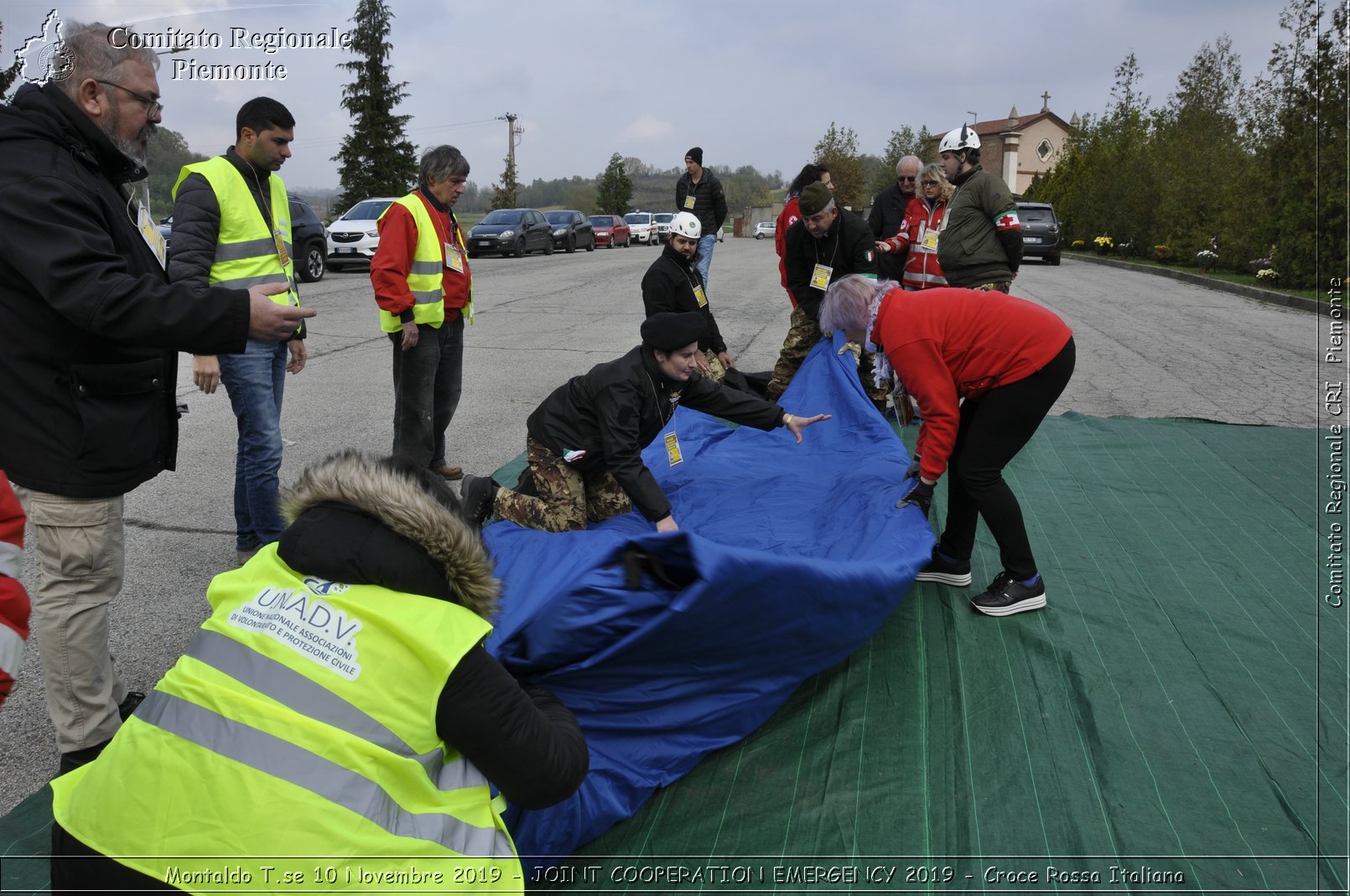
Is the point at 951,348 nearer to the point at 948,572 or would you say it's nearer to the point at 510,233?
the point at 948,572

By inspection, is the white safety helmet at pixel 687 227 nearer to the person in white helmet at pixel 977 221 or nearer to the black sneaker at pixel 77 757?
the person in white helmet at pixel 977 221

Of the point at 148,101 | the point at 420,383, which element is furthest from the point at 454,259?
the point at 148,101

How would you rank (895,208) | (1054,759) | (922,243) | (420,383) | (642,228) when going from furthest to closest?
(642,228) < (895,208) < (922,243) < (420,383) < (1054,759)

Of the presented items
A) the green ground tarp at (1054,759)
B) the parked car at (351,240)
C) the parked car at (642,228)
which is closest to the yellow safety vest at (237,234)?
the green ground tarp at (1054,759)

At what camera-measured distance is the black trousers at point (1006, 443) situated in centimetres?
314

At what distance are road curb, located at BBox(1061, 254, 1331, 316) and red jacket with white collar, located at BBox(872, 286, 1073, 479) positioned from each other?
26.0 ft

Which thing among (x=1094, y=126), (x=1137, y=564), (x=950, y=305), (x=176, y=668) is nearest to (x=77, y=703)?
(x=176, y=668)

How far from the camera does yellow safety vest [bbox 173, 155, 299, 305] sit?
3.50m

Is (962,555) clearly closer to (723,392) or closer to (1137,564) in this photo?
(1137,564)

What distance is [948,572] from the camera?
343 cm

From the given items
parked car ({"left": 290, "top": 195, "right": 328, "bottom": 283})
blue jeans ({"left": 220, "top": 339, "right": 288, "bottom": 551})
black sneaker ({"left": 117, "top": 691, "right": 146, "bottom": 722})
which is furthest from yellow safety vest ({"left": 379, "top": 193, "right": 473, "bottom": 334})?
parked car ({"left": 290, "top": 195, "right": 328, "bottom": 283})

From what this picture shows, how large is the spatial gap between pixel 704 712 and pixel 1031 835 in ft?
2.73

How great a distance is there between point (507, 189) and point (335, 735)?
43.8m

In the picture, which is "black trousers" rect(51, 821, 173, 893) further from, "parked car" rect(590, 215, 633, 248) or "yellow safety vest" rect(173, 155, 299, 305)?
"parked car" rect(590, 215, 633, 248)
